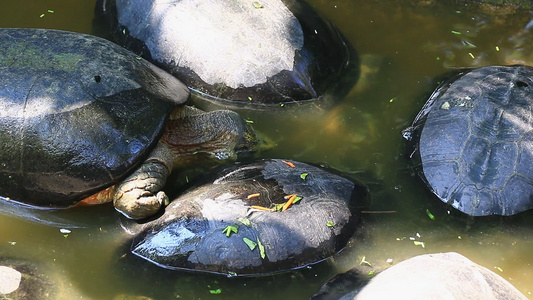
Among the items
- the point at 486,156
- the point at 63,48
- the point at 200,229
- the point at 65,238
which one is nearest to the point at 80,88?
the point at 63,48

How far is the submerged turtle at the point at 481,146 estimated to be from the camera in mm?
4684

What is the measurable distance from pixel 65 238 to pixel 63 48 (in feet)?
5.28

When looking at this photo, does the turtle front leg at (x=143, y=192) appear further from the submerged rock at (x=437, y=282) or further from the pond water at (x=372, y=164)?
the submerged rock at (x=437, y=282)

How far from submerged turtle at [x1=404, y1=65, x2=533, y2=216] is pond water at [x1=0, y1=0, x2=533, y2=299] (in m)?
0.15

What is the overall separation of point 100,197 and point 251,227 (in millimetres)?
1428

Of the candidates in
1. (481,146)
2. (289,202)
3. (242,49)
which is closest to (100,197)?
(289,202)

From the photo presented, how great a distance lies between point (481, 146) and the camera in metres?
4.80

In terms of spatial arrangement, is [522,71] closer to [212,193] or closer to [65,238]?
[212,193]

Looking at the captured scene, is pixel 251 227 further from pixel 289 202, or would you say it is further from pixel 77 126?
pixel 77 126

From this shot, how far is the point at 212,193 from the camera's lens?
4457 millimetres

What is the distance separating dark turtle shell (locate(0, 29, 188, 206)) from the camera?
448 centimetres

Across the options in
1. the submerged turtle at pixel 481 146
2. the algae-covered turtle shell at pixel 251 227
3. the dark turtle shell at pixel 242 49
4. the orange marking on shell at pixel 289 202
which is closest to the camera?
the algae-covered turtle shell at pixel 251 227

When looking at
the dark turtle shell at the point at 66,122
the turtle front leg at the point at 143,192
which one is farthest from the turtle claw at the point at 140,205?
the dark turtle shell at the point at 66,122

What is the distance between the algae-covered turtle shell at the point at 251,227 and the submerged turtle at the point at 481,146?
90 centimetres
